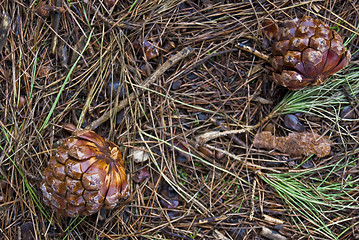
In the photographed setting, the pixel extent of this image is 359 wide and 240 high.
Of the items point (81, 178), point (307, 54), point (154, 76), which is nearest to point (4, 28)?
point (154, 76)

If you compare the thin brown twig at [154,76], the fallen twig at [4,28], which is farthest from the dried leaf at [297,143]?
the fallen twig at [4,28]

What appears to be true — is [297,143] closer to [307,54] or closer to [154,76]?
[307,54]

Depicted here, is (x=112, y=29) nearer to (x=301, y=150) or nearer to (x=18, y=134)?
(x=18, y=134)

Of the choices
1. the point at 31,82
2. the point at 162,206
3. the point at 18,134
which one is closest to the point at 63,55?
the point at 31,82

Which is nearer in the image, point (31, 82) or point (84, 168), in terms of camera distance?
point (84, 168)

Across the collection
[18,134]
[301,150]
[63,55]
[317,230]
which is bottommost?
[317,230]

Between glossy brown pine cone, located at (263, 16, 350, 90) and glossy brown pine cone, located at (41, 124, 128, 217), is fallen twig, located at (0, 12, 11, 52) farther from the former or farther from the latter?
glossy brown pine cone, located at (263, 16, 350, 90)
